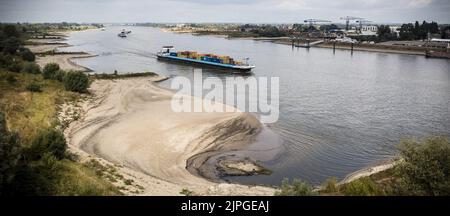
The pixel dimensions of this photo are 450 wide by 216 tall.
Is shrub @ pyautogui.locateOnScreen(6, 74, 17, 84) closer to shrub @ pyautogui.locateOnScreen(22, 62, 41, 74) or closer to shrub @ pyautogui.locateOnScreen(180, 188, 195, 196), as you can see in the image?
shrub @ pyautogui.locateOnScreen(22, 62, 41, 74)

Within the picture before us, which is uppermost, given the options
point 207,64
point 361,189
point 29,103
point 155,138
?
point 207,64

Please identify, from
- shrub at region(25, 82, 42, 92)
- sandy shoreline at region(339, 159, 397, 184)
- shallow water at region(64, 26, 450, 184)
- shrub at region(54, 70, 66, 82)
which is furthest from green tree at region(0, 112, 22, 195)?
shrub at region(54, 70, 66, 82)

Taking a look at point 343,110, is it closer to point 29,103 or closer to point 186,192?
point 186,192

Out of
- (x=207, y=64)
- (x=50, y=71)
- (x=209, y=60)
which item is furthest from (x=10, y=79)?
(x=209, y=60)

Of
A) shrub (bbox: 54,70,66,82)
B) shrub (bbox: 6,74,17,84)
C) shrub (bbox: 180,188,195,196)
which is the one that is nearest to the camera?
shrub (bbox: 180,188,195,196)
